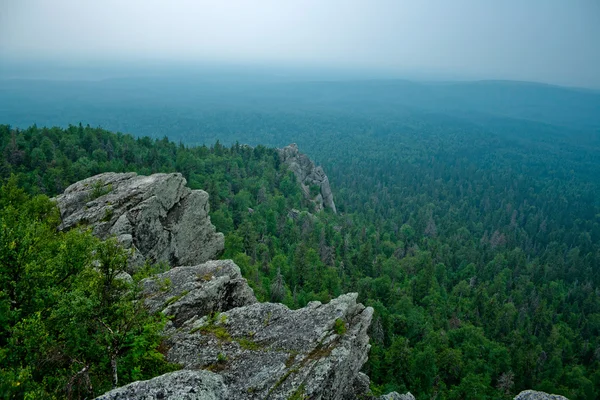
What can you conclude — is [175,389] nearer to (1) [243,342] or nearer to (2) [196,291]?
(1) [243,342]

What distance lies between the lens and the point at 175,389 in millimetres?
12562

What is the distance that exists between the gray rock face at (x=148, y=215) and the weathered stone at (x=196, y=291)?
5905 millimetres

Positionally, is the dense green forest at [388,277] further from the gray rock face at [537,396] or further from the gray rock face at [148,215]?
the gray rock face at [537,396]

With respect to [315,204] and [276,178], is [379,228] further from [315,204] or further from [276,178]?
[276,178]

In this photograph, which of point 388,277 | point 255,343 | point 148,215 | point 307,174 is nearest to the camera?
point 255,343

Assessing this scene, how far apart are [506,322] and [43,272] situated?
88.9 meters

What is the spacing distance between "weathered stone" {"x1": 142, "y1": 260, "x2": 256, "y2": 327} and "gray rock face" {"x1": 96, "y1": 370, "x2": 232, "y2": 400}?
8290 mm

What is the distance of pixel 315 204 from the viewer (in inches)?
4734

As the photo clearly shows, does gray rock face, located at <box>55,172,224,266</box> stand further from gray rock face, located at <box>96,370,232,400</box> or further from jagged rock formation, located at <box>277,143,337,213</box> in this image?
jagged rock formation, located at <box>277,143,337,213</box>

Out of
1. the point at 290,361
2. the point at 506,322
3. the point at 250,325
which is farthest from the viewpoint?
the point at 506,322

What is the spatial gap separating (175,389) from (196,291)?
1075cm

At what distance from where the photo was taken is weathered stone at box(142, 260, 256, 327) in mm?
22047

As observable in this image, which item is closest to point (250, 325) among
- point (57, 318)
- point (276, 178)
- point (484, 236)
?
point (57, 318)

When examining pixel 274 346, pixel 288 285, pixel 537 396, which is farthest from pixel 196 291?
pixel 288 285
